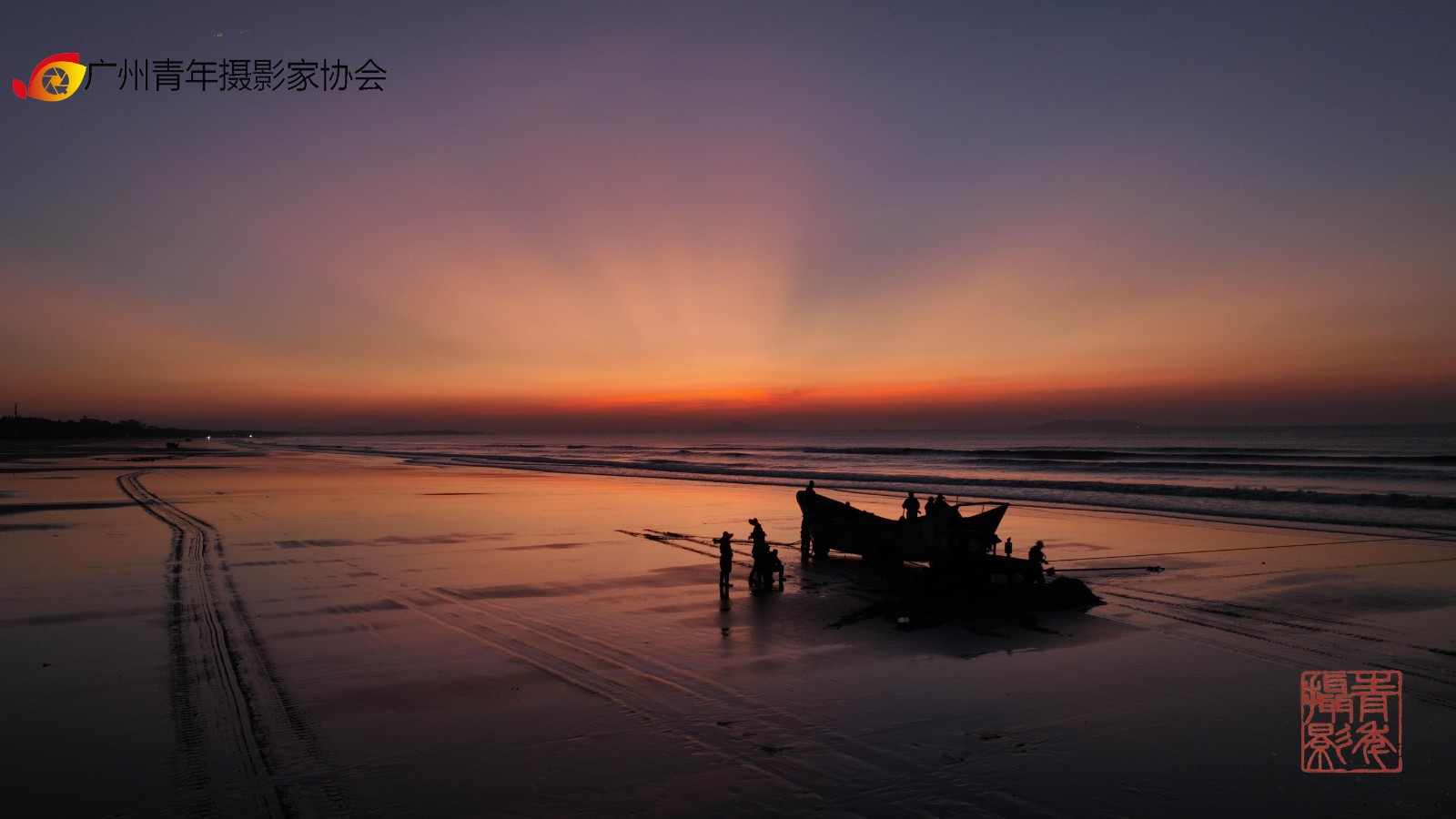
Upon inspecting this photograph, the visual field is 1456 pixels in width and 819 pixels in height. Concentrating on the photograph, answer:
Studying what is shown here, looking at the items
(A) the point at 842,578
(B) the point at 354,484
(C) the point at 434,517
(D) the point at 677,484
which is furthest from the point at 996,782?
(B) the point at 354,484

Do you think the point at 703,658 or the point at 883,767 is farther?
the point at 703,658

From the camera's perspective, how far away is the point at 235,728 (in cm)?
852

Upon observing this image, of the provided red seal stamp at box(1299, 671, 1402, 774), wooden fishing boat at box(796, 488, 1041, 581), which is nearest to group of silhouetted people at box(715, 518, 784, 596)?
wooden fishing boat at box(796, 488, 1041, 581)

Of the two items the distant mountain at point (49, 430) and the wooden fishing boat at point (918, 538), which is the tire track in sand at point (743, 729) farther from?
the distant mountain at point (49, 430)

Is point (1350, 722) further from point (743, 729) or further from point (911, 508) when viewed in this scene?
point (911, 508)

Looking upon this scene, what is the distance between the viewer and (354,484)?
1861 inches

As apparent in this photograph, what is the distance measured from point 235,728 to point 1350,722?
12656 millimetres

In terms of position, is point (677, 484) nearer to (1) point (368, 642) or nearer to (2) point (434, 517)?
(2) point (434, 517)

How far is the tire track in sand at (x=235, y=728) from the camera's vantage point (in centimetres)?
686

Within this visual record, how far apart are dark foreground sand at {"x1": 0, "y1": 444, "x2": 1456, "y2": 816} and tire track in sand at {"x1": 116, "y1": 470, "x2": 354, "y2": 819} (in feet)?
0.15

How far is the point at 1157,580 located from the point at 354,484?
4399 centimetres

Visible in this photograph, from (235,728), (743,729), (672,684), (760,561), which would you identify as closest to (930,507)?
(760,561)

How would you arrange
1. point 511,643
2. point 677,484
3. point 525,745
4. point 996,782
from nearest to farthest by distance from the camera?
point 996,782 → point 525,745 → point 511,643 → point 677,484

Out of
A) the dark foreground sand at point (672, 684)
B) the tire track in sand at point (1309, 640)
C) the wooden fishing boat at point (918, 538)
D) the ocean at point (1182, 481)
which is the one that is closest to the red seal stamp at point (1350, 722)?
the dark foreground sand at point (672, 684)
